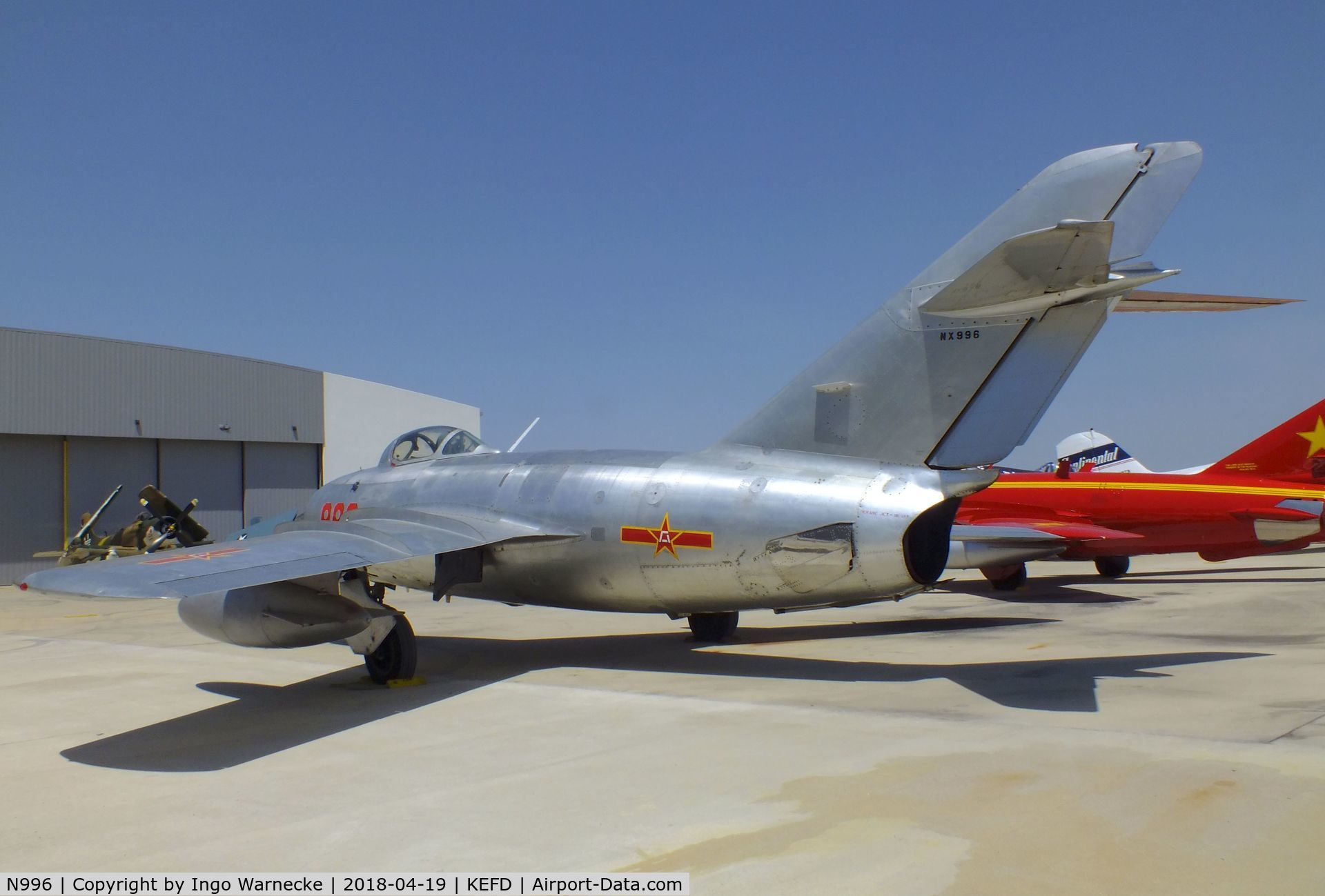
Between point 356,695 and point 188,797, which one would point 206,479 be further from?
point 188,797

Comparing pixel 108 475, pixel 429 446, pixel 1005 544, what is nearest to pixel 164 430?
pixel 108 475

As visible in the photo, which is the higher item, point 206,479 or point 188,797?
point 206,479

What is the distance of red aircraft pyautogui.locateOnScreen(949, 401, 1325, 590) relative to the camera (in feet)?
53.5

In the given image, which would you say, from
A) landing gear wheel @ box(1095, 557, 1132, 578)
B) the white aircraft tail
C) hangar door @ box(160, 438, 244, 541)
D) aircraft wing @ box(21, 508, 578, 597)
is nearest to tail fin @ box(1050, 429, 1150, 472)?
the white aircraft tail

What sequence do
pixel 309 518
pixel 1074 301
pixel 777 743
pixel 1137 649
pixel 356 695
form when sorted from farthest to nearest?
pixel 309 518 < pixel 1137 649 < pixel 356 695 < pixel 1074 301 < pixel 777 743

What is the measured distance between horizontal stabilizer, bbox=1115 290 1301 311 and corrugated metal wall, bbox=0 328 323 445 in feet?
77.6

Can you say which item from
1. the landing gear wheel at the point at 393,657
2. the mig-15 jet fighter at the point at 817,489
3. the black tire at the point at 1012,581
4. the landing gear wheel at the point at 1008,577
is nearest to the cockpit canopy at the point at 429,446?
the mig-15 jet fighter at the point at 817,489

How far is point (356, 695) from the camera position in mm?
8625

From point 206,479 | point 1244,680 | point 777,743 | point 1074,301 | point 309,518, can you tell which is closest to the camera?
point 777,743

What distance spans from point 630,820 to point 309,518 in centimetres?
845

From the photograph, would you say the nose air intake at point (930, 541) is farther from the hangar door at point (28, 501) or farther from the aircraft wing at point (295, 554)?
the hangar door at point (28, 501)

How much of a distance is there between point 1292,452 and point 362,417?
24.8 m

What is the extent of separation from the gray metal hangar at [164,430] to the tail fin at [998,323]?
21530 mm

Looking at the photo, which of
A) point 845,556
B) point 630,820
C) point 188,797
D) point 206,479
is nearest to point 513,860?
point 630,820
